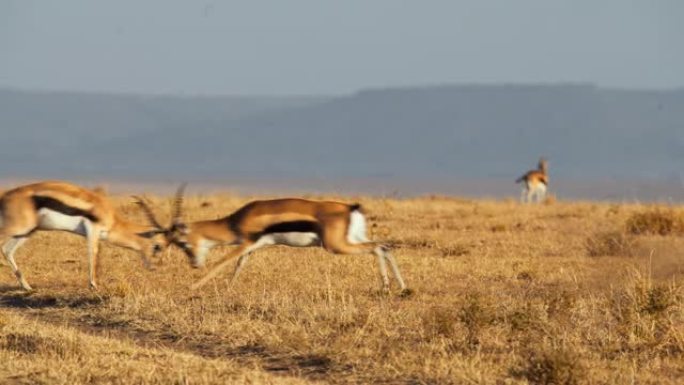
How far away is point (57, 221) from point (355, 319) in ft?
13.0

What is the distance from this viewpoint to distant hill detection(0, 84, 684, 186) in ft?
372

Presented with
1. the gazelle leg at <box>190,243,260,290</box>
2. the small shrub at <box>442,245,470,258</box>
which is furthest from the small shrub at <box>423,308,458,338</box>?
the small shrub at <box>442,245,470,258</box>

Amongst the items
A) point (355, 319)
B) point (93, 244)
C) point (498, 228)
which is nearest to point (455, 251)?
point (498, 228)

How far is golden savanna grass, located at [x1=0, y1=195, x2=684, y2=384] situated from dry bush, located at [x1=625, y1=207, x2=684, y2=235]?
239cm

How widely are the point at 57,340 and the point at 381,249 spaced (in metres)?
4.09

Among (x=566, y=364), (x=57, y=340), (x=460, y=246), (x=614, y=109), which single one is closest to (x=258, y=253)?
(x=460, y=246)

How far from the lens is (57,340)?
35.3 feet

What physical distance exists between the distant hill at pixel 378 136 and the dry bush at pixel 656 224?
3290 inches

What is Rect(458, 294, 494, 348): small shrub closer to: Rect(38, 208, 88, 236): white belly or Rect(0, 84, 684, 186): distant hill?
Rect(38, 208, 88, 236): white belly

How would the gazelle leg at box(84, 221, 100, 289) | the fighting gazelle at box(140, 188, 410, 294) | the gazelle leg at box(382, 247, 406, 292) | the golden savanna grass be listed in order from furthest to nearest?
the gazelle leg at box(84, 221, 100, 289)
the fighting gazelle at box(140, 188, 410, 294)
the gazelle leg at box(382, 247, 406, 292)
the golden savanna grass

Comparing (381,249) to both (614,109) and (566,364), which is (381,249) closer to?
(566,364)

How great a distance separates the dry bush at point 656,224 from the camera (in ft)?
69.9

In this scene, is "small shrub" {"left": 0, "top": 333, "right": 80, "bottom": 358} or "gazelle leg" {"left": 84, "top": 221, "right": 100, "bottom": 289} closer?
"small shrub" {"left": 0, "top": 333, "right": 80, "bottom": 358}

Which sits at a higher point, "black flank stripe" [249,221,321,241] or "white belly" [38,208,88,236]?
"white belly" [38,208,88,236]
